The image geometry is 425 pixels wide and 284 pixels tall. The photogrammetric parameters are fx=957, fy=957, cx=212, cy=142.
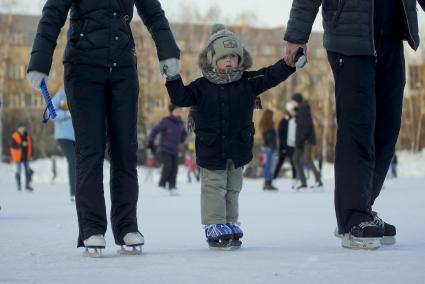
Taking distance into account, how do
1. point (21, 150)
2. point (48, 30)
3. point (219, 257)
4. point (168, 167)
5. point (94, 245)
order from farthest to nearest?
point (21, 150)
point (168, 167)
point (48, 30)
point (94, 245)
point (219, 257)

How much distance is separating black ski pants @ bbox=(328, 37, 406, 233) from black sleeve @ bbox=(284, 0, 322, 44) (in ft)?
0.73

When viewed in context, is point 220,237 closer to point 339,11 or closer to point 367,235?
point 367,235

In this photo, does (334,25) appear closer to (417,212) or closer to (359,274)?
(359,274)

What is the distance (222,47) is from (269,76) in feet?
1.24

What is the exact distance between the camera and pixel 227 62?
607 centimetres

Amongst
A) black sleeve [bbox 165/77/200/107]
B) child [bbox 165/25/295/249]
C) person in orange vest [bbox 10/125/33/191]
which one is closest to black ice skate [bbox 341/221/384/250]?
child [bbox 165/25/295/249]

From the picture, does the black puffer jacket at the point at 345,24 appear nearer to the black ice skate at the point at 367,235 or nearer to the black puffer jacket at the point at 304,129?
the black ice skate at the point at 367,235

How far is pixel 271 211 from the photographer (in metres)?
10.5

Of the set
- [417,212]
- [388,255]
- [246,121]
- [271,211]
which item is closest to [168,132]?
[271,211]

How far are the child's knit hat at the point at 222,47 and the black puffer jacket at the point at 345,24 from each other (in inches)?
27.3

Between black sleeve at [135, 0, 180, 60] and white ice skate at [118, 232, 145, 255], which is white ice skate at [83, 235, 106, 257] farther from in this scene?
black sleeve at [135, 0, 180, 60]

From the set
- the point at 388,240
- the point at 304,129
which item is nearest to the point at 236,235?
the point at 388,240

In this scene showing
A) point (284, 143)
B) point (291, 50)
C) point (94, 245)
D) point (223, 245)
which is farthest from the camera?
point (284, 143)

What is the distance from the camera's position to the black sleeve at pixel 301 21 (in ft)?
18.0
